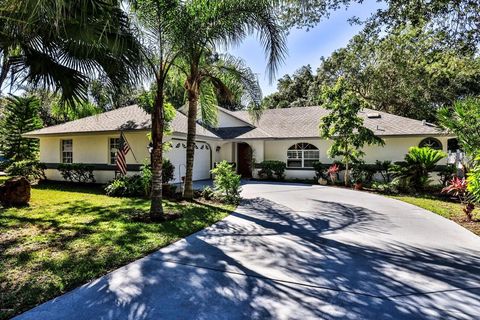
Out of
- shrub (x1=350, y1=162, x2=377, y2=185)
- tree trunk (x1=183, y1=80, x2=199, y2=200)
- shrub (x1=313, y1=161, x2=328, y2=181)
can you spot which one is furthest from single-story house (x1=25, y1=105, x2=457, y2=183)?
tree trunk (x1=183, y1=80, x2=199, y2=200)

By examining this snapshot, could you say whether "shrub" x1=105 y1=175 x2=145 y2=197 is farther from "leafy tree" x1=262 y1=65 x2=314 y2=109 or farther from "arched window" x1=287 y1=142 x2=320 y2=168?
"leafy tree" x1=262 y1=65 x2=314 y2=109

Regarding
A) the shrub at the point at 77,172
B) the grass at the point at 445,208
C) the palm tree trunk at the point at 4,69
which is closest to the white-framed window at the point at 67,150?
the shrub at the point at 77,172

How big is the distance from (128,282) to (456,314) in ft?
14.0

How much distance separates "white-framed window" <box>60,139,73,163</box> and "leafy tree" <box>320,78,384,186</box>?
14805mm

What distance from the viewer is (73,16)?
5633 millimetres

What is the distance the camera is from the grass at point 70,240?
13.9 ft

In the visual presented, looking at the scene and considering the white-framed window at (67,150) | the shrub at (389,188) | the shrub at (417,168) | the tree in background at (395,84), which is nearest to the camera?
the shrub at (417,168)

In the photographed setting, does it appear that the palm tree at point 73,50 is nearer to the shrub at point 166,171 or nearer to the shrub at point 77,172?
the shrub at point 166,171

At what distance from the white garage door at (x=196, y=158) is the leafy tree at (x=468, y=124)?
12.3m

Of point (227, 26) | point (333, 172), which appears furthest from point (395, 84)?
point (227, 26)

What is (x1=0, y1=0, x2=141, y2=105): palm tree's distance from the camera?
586 cm

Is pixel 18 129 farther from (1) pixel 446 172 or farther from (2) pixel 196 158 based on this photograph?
(1) pixel 446 172

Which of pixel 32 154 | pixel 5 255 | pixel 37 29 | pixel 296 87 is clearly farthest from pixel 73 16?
pixel 296 87

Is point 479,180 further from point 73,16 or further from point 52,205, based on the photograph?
point 52,205
